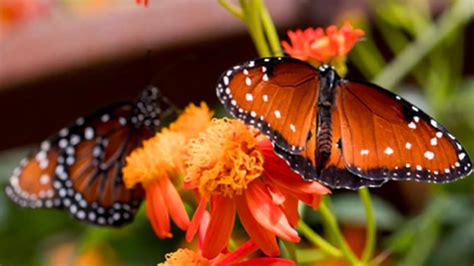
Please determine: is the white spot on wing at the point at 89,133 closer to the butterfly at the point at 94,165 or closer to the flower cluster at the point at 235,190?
the butterfly at the point at 94,165

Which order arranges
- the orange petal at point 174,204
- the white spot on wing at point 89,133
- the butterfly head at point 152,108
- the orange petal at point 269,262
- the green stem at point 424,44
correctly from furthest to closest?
the green stem at point 424,44 → the white spot on wing at point 89,133 → the butterfly head at point 152,108 → the orange petal at point 174,204 → the orange petal at point 269,262

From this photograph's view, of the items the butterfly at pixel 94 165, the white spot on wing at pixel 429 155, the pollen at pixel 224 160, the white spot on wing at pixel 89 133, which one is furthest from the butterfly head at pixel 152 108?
the white spot on wing at pixel 429 155

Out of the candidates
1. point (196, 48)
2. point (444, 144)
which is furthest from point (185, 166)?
point (196, 48)

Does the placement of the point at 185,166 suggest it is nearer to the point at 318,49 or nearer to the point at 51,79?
the point at 318,49

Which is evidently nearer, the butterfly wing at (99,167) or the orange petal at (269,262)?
the orange petal at (269,262)

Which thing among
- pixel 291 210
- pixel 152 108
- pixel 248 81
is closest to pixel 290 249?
pixel 291 210

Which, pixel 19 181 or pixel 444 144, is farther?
pixel 19 181

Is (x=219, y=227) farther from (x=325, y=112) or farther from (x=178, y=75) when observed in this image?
(x=178, y=75)
